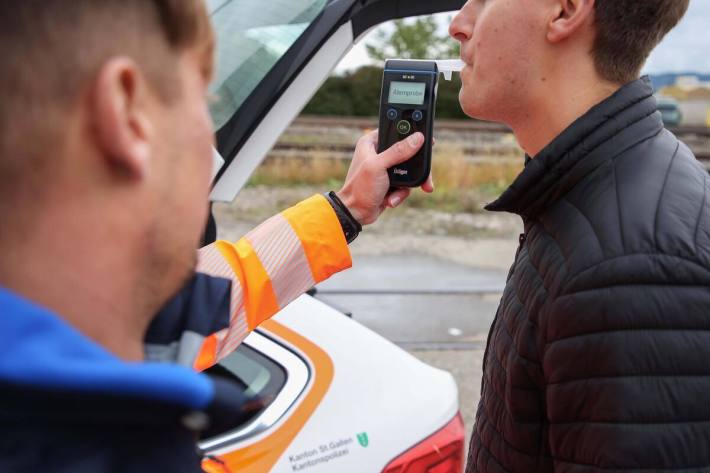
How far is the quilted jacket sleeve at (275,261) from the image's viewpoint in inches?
62.0

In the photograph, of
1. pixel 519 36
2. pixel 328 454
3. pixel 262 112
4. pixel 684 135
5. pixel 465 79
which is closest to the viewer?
pixel 519 36

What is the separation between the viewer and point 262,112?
6.51 feet

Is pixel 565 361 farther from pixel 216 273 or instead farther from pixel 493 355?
pixel 216 273

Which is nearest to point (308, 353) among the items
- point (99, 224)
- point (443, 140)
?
point (99, 224)

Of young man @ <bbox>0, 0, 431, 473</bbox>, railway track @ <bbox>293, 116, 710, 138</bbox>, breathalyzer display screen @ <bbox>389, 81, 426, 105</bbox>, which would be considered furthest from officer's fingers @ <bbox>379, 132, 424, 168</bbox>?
railway track @ <bbox>293, 116, 710, 138</bbox>

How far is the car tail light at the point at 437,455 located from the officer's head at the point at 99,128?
1.21 metres

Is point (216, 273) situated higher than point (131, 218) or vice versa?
point (131, 218)

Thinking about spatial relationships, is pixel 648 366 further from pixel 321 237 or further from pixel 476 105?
pixel 321 237

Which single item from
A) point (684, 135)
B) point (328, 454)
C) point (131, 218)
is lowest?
point (684, 135)

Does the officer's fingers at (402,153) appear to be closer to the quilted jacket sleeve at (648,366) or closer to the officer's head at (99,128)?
the quilted jacket sleeve at (648,366)

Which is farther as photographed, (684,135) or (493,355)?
(684,135)

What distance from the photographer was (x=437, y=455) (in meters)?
2.00

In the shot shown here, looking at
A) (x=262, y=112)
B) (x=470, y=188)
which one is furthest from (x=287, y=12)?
(x=470, y=188)

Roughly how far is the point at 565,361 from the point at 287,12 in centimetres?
125
